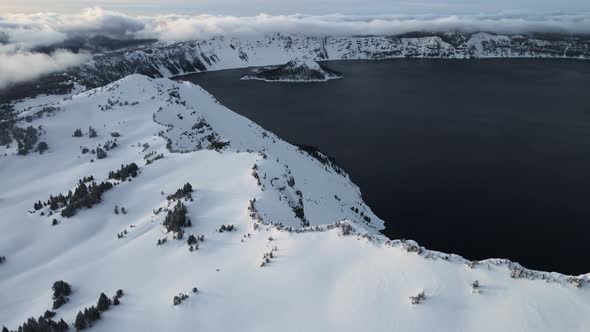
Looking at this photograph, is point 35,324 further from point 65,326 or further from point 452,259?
point 452,259

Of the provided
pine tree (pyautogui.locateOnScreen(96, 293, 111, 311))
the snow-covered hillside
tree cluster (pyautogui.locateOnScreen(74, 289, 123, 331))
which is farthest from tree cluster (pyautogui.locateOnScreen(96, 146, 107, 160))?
pine tree (pyautogui.locateOnScreen(96, 293, 111, 311))

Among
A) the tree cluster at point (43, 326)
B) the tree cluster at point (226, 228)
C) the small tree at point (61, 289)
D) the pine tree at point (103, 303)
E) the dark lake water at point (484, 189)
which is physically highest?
the tree cluster at point (226, 228)

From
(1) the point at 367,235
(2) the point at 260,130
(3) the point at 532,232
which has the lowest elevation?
(3) the point at 532,232

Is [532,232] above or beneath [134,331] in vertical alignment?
beneath

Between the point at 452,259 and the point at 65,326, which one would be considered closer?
the point at 65,326

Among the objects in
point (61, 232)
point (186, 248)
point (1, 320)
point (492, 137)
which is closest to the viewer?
point (1, 320)

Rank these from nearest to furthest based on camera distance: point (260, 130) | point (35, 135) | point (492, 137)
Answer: point (35, 135) → point (260, 130) → point (492, 137)

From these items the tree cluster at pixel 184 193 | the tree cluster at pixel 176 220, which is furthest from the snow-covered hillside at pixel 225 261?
the tree cluster at pixel 184 193

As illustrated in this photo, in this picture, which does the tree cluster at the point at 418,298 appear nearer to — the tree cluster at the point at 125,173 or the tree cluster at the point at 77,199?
the tree cluster at the point at 77,199

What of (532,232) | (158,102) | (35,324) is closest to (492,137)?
(532,232)
